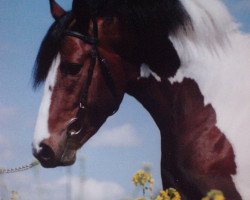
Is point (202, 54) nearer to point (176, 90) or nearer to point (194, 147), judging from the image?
point (176, 90)

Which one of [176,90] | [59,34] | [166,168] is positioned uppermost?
[59,34]

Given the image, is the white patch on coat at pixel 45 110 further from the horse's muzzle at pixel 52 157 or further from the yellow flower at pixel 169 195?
the yellow flower at pixel 169 195

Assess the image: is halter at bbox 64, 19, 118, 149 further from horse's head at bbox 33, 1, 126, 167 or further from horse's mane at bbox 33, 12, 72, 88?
horse's mane at bbox 33, 12, 72, 88

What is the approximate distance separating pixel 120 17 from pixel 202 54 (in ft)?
3.23

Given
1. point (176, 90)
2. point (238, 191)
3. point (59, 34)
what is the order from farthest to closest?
point (59, 34) < point (176, 90) < point (238, 191)

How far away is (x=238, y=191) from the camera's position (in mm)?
3658

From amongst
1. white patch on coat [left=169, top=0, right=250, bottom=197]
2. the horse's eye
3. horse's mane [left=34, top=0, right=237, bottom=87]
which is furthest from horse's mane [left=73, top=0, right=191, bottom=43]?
the horse's eye

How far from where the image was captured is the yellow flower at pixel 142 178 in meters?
4.18

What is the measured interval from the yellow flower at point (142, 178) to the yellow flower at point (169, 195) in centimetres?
85

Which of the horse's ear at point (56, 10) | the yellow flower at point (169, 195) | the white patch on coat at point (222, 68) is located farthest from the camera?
the horse's ear at point (56, 10)

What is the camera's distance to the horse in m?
3.81

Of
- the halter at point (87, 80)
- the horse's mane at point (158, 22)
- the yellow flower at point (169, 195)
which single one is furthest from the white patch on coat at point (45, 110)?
the yellow flower at point (169, 195)

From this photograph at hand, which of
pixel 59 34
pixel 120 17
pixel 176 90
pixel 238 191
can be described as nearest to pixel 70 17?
pixel 59 34

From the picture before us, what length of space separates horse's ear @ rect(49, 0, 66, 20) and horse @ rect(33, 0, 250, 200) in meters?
0.01
